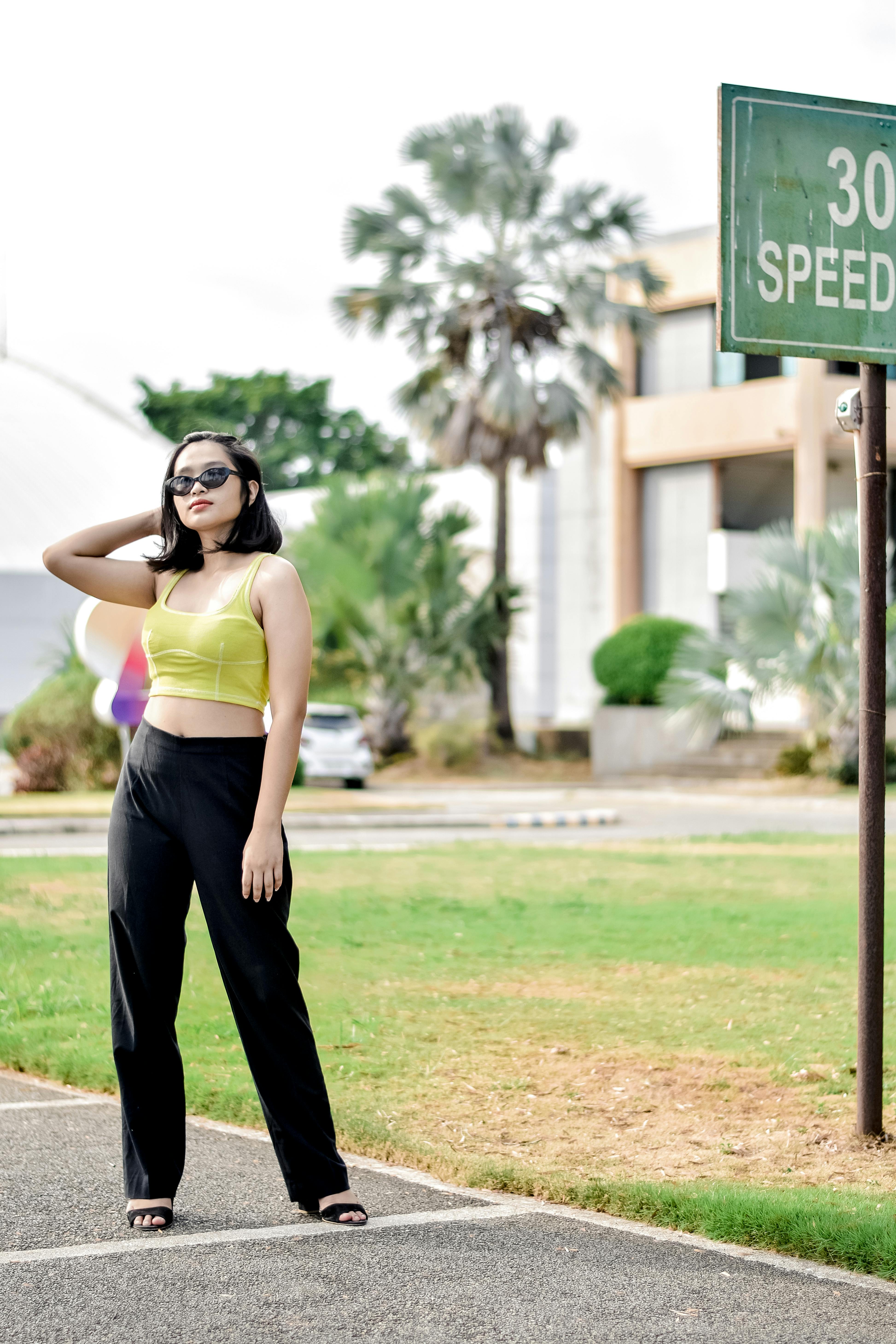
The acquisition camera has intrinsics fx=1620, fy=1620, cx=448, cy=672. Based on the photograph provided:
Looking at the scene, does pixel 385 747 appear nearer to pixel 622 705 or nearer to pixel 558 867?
pixel 622 705

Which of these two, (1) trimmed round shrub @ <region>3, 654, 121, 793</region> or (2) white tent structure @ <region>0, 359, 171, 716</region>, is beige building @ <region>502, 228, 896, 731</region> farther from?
(1) trimmed round shrub @ <region>3, 654, 121, 793</region>

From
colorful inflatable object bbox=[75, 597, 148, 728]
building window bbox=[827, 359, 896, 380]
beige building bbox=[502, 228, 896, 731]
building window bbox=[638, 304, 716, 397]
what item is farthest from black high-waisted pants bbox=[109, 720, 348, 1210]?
building window bbox=[638, 304, 716, 397]

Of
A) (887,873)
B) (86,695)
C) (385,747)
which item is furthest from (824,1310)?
(385,747)

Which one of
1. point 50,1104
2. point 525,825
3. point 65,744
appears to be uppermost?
point 65,744

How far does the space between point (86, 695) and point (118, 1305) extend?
67.4 ft

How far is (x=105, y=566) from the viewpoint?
171 inches

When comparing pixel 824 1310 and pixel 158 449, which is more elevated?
pixel 158 449

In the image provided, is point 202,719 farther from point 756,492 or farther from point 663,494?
point 756,492

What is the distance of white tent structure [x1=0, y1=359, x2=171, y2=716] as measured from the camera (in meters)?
36.7

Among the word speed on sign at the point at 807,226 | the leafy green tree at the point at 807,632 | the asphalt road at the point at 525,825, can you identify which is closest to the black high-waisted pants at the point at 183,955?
the word speed on sign at the point at 807,226

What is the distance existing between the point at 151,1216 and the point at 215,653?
4.66 ft

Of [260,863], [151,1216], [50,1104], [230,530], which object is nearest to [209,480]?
[230,530]

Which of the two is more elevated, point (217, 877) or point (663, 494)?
point (663, 494)

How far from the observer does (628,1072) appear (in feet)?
19.2
